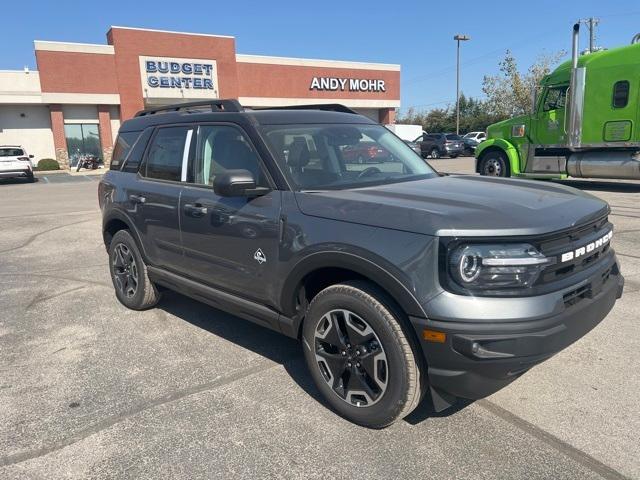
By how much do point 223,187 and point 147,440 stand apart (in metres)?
1.53

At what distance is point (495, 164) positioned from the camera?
1509cm

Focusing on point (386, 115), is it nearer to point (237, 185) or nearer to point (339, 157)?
point (339, 157)

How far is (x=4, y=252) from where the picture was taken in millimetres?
8086

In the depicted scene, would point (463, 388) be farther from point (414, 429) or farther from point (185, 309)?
point (185, 309)

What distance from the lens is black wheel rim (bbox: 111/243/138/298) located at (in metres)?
4.96

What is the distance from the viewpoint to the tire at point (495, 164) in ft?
48.7

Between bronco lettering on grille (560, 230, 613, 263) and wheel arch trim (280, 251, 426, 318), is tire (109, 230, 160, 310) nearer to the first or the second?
wheel arch trim (280, 251, 426, 318)

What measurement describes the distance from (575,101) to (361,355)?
493 inches

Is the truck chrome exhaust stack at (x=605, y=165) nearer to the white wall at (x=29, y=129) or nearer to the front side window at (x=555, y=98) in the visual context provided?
the front side window at (x=555, y=98)

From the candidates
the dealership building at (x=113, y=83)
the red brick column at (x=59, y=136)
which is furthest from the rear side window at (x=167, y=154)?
the red brick column at (x=59, y=136)

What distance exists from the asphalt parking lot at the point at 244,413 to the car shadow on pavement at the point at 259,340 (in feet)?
0.06

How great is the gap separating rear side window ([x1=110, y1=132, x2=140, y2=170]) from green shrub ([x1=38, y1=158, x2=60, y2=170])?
94.9 ft

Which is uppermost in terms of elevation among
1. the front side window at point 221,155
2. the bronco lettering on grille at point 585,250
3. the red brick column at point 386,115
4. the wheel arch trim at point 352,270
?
the red brick column at point 386,115

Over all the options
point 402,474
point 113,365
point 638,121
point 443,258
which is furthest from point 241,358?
point 638,121
